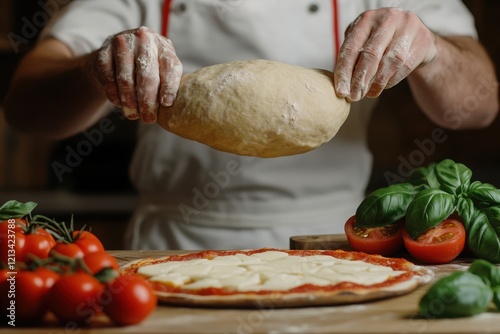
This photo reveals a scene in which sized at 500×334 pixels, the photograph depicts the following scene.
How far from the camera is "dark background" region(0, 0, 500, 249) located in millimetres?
3551

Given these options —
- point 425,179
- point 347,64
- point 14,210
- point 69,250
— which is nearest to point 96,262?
point 69,250

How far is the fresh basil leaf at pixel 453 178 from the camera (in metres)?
1.69

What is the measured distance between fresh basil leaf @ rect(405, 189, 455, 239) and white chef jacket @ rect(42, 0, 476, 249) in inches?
20.7

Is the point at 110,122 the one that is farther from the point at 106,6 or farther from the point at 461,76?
the point at 461,76

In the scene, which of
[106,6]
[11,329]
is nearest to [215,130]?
[11,329]

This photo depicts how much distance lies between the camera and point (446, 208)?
1.61 meters

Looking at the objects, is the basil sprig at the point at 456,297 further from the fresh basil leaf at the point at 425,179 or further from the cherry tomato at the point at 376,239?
the fresh basil leaf at the point at 425,179

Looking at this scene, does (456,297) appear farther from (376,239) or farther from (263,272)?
(376,239)

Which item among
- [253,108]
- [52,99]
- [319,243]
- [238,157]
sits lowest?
[319,243]

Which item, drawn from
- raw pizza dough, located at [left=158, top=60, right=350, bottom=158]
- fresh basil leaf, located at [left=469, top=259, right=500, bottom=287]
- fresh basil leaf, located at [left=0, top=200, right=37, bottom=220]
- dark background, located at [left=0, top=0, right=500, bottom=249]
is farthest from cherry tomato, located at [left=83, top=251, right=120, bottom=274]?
dark background, located at [left=0, top=0, right=500, bottom=249]

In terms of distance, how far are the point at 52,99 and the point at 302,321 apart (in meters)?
1.21

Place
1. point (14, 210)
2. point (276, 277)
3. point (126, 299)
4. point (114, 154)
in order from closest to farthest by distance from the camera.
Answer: point (126, 299), point (276, 277), point (14, 210), point (114, 154)

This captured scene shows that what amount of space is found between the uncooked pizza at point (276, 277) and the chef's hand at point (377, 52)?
349mm

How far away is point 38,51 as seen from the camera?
2.25m
